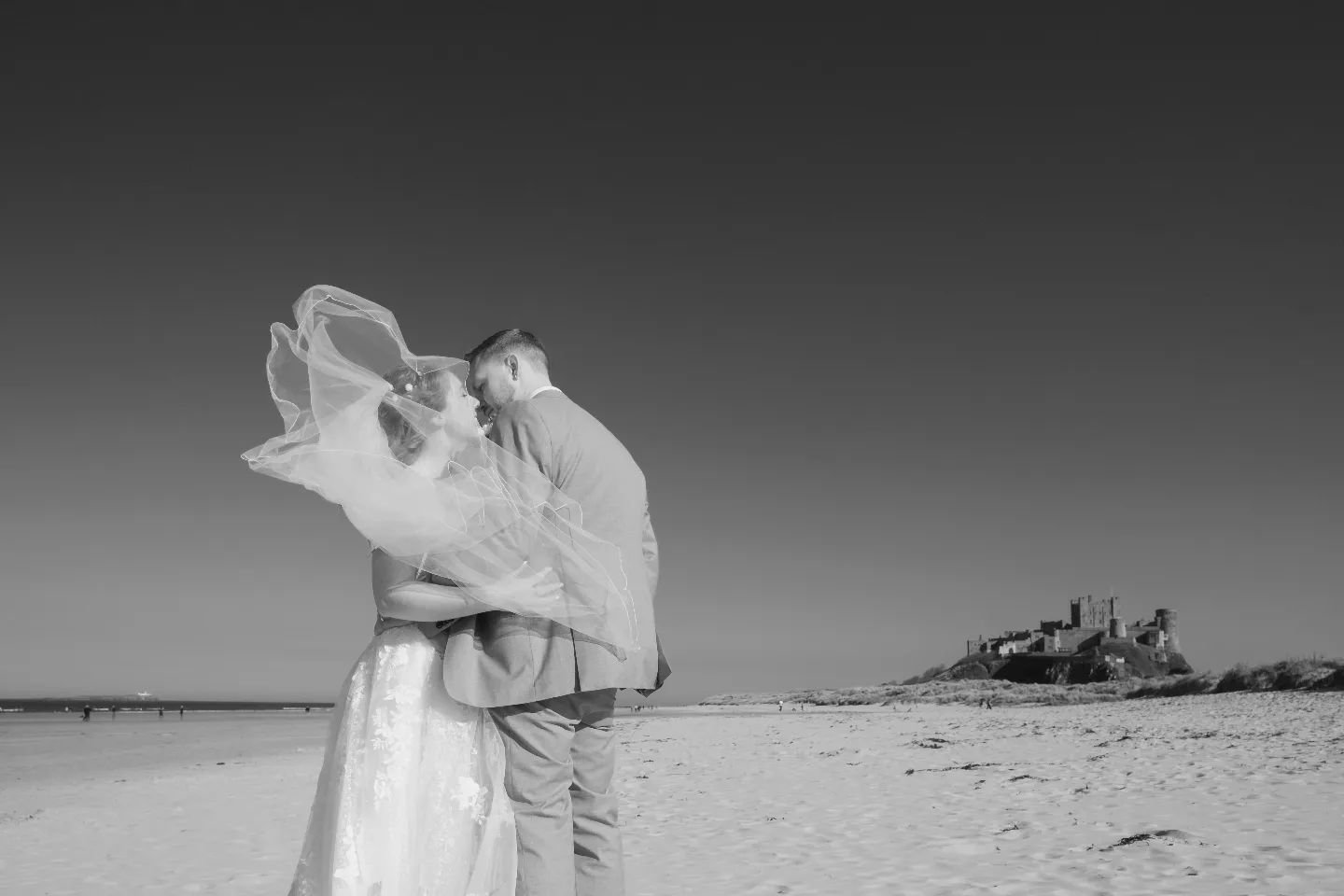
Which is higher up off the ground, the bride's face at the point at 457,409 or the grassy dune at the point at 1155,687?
the bride's face at the point at 457,409

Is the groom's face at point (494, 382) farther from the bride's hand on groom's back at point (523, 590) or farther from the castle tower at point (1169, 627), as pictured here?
the castle tower at point (1169, 627)

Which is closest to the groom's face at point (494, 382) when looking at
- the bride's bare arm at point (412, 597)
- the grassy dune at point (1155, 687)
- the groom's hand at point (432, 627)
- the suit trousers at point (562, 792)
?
the bride's bare arm at point (412, 597)

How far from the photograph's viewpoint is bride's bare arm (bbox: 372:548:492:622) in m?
3.07

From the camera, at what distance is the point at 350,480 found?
3168 millimetres

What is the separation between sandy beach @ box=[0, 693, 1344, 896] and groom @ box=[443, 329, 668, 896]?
7.77 feet

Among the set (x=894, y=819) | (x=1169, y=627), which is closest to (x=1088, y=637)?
(x=1169, y=627)

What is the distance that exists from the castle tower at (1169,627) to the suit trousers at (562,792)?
248ft

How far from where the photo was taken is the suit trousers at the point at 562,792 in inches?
122

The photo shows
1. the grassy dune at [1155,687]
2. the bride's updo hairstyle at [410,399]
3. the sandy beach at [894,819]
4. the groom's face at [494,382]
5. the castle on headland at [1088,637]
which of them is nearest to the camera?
the bride's updo hairstyle at [410,399]

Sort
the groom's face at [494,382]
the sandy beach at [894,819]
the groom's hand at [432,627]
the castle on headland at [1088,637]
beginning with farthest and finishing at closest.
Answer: the castle on headland at [1088,637], the sandy beach at [894,819], the groom's face at [494,382], the groom's hand at [432,627]

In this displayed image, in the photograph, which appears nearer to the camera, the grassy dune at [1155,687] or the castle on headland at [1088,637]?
the grassy dune at [1155,687]

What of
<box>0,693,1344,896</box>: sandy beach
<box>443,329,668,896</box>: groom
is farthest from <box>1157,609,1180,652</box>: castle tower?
<box>443,329,668,896</box>: groom

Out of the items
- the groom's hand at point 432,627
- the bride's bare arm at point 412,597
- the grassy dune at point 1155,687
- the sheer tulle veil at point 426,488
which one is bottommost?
the grassy dune at point 1155,687

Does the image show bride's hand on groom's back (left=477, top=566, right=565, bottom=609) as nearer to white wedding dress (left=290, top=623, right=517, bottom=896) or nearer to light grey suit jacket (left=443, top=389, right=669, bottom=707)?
light grey suit jacket (left=443, top=389, right=669, bottom=707)
